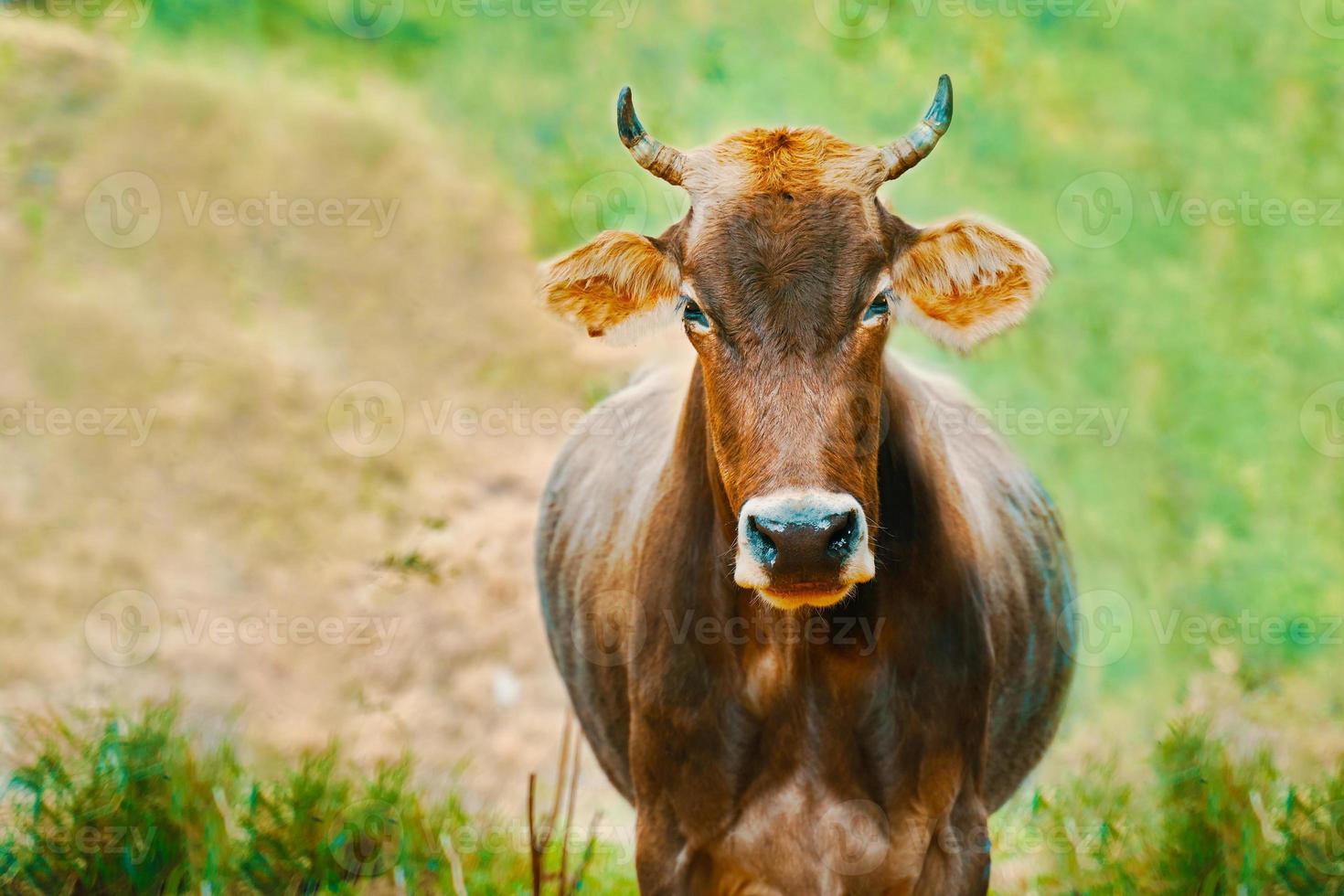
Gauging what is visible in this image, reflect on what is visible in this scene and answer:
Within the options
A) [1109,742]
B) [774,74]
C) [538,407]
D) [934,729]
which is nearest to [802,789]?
[934,729]

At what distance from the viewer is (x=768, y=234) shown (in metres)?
3.88

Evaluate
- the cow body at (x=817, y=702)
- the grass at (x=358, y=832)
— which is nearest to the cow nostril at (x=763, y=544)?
the cow body at (x=817, y=702)

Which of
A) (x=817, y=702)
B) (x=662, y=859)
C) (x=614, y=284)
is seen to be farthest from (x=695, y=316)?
(x=662, y=859)

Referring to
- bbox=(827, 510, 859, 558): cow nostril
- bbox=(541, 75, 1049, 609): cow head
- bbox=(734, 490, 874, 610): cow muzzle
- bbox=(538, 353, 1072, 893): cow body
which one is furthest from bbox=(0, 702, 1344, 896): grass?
bbox=(827, 510, 859, 558): cow nostril

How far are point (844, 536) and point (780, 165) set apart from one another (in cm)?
119

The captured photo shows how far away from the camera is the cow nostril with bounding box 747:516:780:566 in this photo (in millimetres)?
3494

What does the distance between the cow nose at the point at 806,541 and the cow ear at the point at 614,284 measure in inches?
44.1

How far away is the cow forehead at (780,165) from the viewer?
13.1ft

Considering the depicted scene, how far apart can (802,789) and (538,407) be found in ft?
23.1

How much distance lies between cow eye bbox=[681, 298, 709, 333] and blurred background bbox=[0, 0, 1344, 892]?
18.9 ft

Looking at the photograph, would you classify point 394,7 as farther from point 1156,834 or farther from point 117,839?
point 1156,834

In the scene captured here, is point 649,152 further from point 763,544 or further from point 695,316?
point 763,544

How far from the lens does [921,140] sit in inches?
162

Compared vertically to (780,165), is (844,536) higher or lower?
lower
